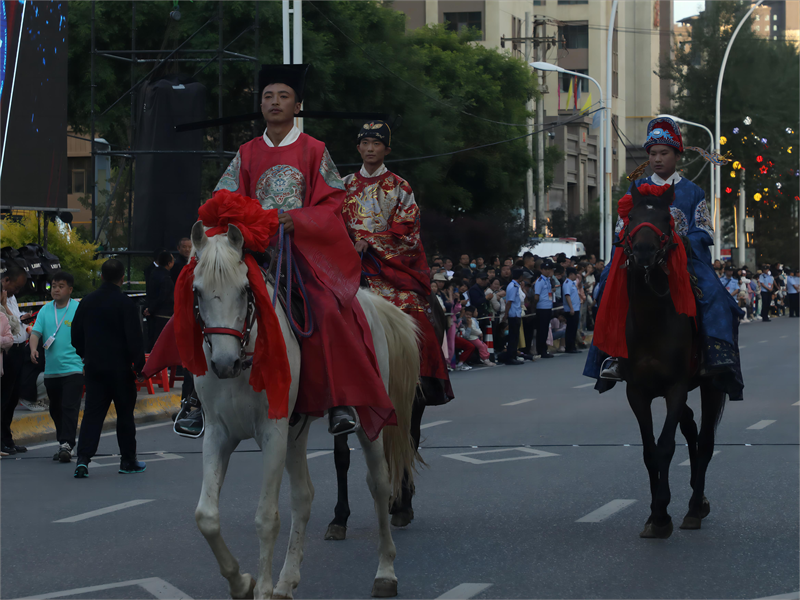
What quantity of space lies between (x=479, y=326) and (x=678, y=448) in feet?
37.2

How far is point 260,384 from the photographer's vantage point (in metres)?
5.43

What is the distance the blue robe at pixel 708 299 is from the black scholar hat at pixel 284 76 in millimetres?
2448

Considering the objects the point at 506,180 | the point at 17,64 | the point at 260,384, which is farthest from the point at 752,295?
the point at 260,384

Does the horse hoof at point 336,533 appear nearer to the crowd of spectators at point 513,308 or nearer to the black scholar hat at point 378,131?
the black scholar hat at point 378,131

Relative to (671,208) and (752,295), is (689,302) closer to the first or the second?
(671,208)

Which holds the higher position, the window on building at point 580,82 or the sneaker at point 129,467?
the window on building at point 580,82

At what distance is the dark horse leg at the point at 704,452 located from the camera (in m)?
7.70

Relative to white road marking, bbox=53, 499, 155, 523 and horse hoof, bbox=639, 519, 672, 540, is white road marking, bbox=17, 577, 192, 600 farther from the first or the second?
horse hoof, bbox=639, 519, 672, 540

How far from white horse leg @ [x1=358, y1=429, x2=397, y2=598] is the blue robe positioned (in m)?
2.31

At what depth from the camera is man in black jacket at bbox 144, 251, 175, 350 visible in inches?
599

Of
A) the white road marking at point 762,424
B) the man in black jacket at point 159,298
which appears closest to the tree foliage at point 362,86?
the man in black jacket at point 159,298

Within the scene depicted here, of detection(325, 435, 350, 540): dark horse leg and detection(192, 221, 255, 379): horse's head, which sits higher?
detection(192, 221, 255, 379): horse's head

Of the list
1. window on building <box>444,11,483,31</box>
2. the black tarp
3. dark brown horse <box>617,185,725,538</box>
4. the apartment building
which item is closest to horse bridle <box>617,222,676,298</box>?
dark brown horse <box>617,185,725,538</box>

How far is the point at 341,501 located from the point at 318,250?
2.06m
